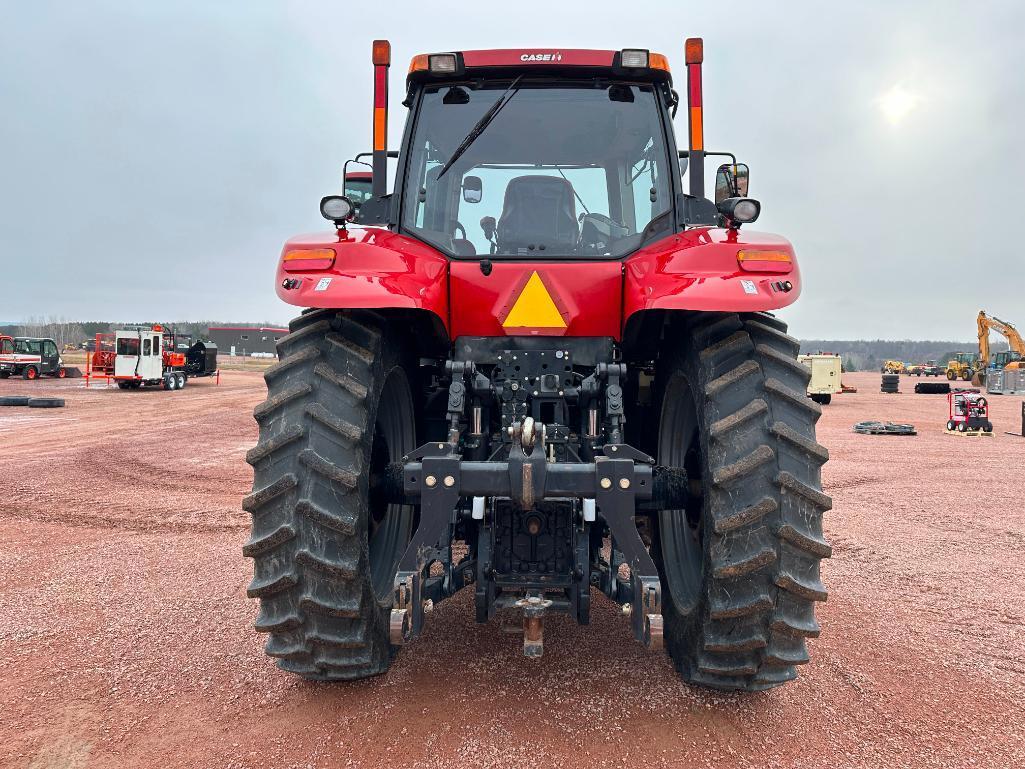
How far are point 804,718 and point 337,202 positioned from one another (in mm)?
3148

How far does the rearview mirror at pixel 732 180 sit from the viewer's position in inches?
133

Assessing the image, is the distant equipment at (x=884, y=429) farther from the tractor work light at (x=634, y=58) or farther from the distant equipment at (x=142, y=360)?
the distant equipment at (x=142, y=360)

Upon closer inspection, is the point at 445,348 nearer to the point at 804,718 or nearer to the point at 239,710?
the point at 239,710

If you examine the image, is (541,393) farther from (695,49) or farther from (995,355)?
(995,355)


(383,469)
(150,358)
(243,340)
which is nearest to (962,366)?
(150,358)

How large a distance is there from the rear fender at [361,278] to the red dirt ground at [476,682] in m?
1.75

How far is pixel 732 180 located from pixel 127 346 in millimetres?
28097

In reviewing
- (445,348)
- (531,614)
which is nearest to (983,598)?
(531,614)

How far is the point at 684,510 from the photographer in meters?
3.24

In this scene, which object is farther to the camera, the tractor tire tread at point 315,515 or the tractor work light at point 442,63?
the tractor work light at point 442,63

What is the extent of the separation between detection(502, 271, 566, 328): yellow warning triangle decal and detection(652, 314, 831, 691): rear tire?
2.12 feet

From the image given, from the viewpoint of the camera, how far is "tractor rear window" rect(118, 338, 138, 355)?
1017 inches

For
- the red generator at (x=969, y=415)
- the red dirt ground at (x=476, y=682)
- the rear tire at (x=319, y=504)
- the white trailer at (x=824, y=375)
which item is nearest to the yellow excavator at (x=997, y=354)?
the white trailer at (x=824, y=375)

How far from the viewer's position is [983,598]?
4496 mm
